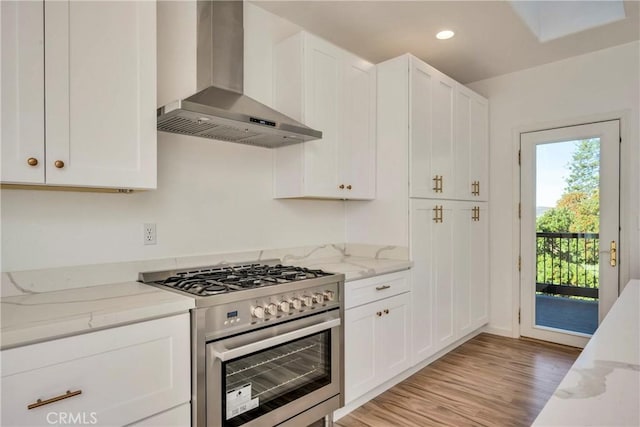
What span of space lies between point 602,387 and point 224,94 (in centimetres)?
190

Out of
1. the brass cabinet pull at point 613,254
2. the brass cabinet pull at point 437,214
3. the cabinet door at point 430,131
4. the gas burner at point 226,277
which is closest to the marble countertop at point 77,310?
the gas burner at point 226,277

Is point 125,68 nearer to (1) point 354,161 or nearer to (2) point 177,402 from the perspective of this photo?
(2) point 177,402

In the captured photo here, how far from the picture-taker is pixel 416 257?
2.82 m

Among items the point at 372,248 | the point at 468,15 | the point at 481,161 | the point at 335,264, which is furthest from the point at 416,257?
the point at 468,15

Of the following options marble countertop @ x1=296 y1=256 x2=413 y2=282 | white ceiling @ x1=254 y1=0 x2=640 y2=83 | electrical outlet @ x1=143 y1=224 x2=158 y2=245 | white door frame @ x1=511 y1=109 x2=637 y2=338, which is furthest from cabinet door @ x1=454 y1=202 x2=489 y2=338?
electrical outlet @ x1=143 y1=224 x2=158 y2=245

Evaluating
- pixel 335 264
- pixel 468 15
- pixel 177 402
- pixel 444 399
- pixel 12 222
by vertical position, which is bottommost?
pixel 444 399

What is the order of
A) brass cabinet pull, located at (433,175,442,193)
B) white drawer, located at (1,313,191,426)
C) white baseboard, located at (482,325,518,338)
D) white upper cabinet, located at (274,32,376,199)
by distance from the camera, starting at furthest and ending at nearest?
white baseboard, located at (482,325,518,338), brass cabinet pull, located at (433,175,442,193), white upper cabinet, located at (274,32,376,199), white drawer, located at (1,313,191,426)

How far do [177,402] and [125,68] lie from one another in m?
1.44

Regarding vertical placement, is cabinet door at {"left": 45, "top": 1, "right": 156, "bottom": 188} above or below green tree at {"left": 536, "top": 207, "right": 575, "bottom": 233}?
above

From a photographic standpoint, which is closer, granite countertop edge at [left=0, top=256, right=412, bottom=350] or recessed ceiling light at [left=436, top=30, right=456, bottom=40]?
granite countertop edge at [left=0, top=256, right=412, bottom=350]

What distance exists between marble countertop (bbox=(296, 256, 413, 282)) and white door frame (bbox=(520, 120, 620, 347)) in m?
1.68

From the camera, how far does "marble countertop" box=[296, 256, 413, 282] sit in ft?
7.60

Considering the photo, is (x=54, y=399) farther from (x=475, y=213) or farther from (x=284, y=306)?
(x=475, y=213)

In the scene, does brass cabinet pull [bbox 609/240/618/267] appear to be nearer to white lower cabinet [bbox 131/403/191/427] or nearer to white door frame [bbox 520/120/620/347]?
white door frame [bbox 520/120/620/347]
